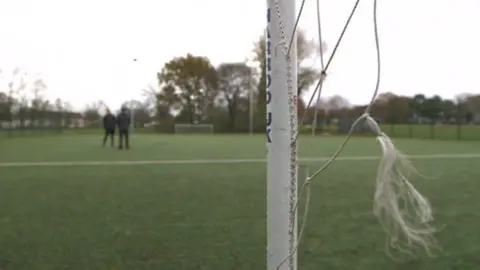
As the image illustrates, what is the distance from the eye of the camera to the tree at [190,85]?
210ft

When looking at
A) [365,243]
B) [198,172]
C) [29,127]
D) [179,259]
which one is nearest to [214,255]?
[179,259]

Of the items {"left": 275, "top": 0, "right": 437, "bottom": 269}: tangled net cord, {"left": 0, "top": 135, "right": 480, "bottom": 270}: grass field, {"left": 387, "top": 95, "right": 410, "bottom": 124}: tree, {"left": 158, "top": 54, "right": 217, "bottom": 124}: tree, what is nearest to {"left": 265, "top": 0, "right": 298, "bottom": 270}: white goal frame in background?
{"left": 275, "top": 0, "right": 437, "bottom": 269}: tangled net cord

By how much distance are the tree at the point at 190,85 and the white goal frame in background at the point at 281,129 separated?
59777 millimetres

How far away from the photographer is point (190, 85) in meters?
66.3

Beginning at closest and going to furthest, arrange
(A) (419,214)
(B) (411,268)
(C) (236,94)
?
1. (A) (419,214)
2. (B) (411,268)
3. (C) (236,94)

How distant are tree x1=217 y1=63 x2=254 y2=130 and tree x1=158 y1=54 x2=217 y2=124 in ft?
3.69

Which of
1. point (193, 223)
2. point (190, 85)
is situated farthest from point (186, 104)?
point (193, 223)

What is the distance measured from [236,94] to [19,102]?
24476mm

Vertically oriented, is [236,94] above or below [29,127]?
above

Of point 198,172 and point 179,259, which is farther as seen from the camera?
point 198,172

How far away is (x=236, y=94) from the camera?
61.4 m

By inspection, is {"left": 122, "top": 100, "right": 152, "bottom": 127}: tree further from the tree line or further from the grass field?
the grass field

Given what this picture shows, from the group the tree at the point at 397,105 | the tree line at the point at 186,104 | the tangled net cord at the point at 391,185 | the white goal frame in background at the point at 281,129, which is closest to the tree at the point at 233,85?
the tree line at the point at 186,104

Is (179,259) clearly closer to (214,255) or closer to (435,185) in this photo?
(214,255)
